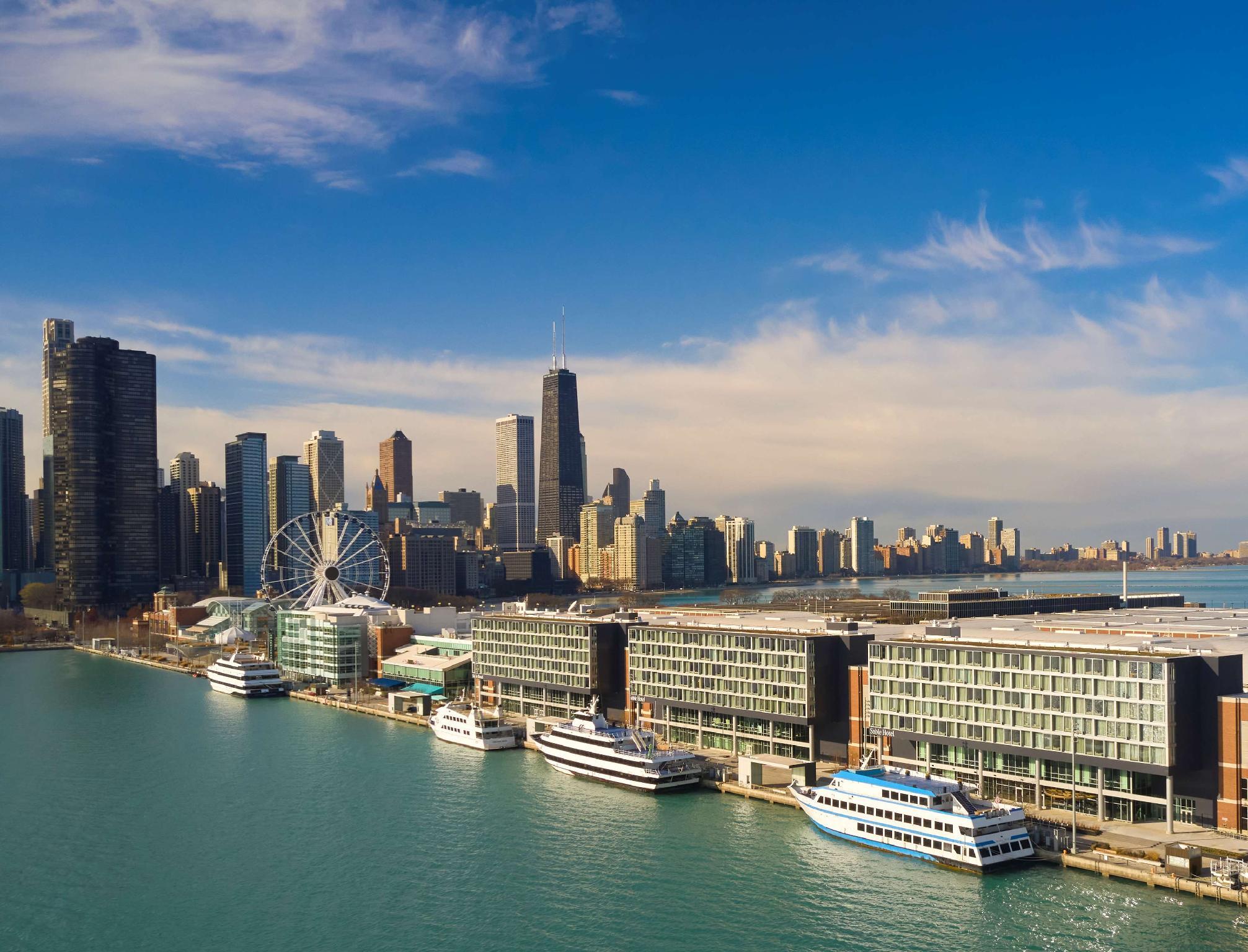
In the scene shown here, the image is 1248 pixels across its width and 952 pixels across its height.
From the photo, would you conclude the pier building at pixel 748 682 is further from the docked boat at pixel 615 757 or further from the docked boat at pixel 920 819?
the docked boat at pixel 920 819

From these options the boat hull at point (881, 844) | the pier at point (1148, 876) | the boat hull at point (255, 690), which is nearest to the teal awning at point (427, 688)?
the boat hull at point (255, 690)

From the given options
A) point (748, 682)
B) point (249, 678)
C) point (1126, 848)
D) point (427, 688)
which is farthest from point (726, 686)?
point (249, 678)

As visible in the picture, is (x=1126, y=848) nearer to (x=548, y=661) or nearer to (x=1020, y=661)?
(x=1020, y=661)

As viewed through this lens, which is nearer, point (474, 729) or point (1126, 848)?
point (1126, 848)

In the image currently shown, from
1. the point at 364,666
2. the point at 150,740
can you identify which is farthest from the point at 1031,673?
the point at 364,666

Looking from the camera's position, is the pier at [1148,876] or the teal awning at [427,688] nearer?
the pier at [1148,876]

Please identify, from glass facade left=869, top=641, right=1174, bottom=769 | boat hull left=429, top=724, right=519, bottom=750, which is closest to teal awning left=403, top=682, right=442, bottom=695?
boat hull left=429, top=724, right=519, bottom=750
